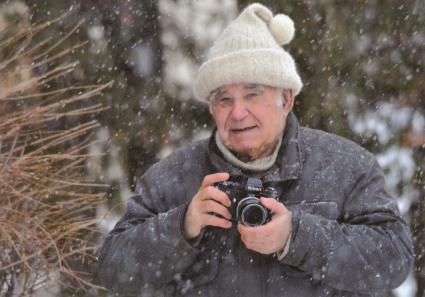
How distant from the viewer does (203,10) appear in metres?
4.02

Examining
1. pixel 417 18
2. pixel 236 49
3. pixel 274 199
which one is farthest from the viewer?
pixel 417 18

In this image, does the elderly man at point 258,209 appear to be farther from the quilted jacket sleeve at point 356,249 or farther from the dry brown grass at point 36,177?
the dry brown grass at point 36,177

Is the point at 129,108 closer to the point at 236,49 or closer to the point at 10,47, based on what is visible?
the point at 10,47

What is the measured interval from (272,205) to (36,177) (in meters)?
1.72

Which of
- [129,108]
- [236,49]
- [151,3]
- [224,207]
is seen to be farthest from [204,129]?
[224,207]

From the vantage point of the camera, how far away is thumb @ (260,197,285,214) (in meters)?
1.72

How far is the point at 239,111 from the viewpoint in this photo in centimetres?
189

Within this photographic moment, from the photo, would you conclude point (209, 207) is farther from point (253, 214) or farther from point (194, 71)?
point (194, 71)

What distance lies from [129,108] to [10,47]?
693 mm

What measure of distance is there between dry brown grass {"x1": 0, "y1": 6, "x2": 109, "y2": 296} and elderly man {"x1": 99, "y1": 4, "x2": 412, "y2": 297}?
1262 millimetres

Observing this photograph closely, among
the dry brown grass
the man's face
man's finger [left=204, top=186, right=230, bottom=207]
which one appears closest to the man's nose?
the man's face

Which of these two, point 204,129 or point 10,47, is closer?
point 10,47

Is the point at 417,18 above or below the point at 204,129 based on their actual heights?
above

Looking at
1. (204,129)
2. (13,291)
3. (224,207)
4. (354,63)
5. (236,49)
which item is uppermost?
(236,49)
